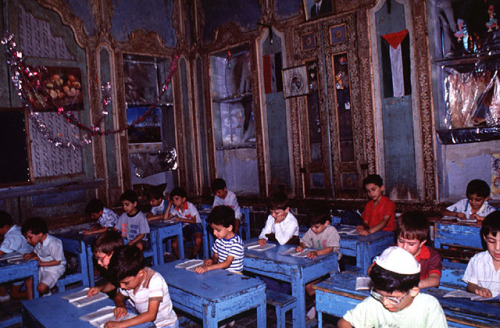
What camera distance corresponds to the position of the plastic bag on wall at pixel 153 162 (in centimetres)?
898

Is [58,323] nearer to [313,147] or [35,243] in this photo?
[35,243]

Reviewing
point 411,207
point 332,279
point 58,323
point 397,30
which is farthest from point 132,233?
point 397,30

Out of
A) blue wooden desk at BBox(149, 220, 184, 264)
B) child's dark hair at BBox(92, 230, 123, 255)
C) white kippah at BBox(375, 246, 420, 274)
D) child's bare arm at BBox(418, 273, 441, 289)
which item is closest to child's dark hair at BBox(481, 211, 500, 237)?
child's bare arm at BBox(418, 273, 441, 289)

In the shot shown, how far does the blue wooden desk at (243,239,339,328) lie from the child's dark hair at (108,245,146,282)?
→ 1.36 metres

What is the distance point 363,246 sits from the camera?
4.29 metres

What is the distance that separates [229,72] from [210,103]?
828 mm

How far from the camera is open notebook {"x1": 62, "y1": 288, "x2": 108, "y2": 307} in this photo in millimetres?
3023

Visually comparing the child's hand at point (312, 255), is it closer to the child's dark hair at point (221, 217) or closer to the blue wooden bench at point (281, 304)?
the blue wooden bench at point (281, 304)

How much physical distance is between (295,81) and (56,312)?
5.70 meters

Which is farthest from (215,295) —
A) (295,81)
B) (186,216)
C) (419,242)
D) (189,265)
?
(295,81)

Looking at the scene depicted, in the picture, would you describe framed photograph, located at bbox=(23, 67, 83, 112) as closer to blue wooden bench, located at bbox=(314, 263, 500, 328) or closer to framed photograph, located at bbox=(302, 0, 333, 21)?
framed photograph, located at bbox=(302, 0, 333, 21)

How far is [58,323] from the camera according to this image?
2695mm

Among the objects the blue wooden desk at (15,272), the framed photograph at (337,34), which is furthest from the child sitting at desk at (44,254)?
the framed photograph at (337,34)

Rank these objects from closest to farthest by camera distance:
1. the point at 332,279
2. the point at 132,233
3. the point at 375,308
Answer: the point at 375,308 → the point at 332,279 → the point at 132,233
